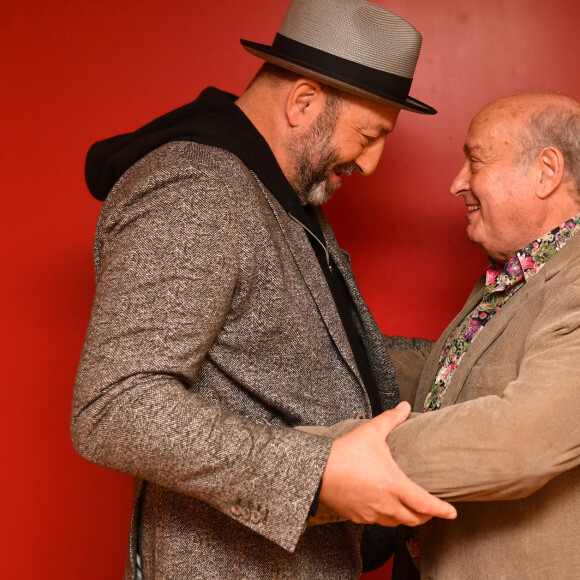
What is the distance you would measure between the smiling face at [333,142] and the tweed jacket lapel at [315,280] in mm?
181

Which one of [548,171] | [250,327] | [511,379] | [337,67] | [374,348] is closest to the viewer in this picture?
[250,327]

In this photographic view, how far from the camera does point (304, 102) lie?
158cm

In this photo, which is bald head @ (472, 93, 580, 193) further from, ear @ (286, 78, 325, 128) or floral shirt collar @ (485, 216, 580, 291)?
ear @ (286, 78, 325, 128)

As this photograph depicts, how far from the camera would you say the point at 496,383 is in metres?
1.45

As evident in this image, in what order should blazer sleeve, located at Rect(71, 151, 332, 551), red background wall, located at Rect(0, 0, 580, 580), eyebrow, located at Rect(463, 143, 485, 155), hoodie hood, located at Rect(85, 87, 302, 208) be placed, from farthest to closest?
red background wall, located at Rect(0, 0, 580, 580), eyebrow, located at Rect(463, 143, 485, 155), hoodie hood, located at Rect(85, 87, 302, 208), blazer sleeve, located at Rect(71, 151, 332, 551)

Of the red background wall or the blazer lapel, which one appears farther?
the red background wall

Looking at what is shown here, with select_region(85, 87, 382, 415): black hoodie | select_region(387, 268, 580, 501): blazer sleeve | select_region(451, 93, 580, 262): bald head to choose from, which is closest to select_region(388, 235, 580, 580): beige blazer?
select_region(387, 268, 580, 501): blazer sleeve

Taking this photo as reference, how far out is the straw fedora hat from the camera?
1.53 metres

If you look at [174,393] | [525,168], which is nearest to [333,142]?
[525,168]

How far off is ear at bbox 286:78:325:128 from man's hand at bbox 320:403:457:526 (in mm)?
745

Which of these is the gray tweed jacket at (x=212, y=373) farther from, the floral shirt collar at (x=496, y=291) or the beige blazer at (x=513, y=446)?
the floral shirt collar at (x=496, y=291)

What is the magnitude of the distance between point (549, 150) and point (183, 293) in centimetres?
97

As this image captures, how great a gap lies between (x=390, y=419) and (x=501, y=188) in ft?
2.42

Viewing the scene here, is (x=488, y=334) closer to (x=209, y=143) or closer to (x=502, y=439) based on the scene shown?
(x=502, y=439)
